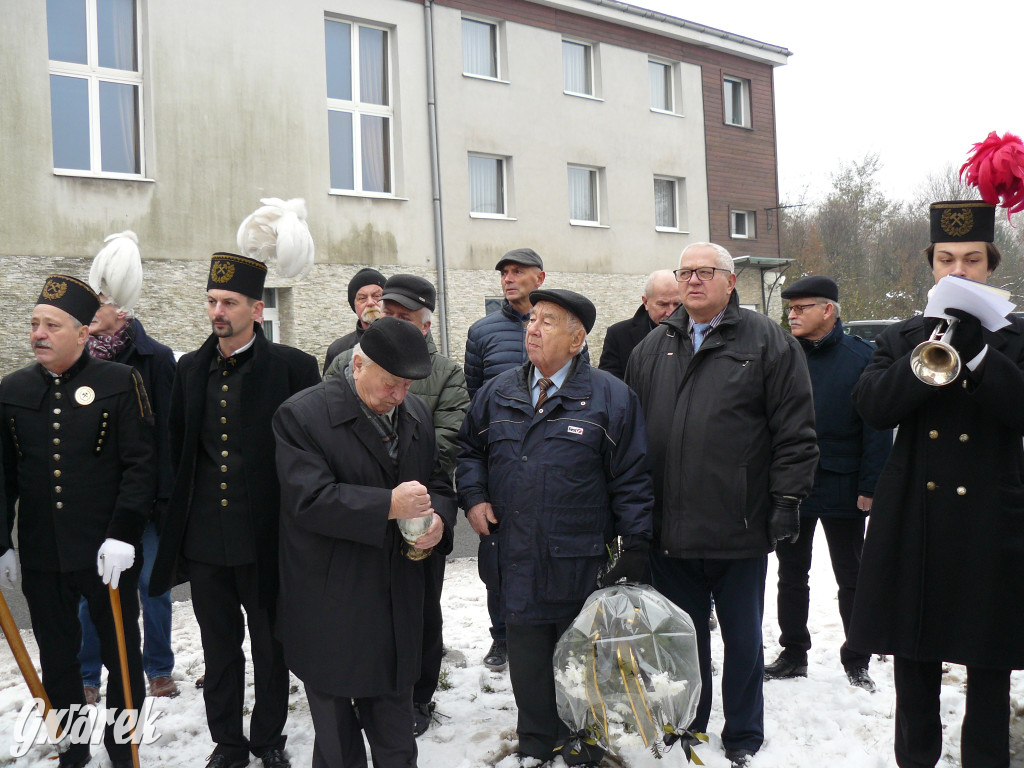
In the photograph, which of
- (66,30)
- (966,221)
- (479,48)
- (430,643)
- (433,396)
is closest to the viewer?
(966,221)

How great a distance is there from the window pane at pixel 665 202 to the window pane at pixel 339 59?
8283 mm

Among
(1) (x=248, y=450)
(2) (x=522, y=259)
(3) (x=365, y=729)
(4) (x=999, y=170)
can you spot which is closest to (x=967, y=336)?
(4) (x=999, y=170)

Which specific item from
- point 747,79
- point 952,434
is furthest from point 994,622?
point 747,79

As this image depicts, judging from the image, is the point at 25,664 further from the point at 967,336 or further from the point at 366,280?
the point at 967,336

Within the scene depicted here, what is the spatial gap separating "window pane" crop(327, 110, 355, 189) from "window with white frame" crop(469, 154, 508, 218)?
8.82 ft

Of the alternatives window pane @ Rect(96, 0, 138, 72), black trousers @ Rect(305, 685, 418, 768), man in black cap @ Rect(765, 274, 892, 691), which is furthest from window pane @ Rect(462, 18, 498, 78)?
black trousers @ Rect(305, 685, 418, 768)

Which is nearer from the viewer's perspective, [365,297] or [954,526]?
[954,526]

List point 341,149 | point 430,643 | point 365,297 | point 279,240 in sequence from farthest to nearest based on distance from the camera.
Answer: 1. point 341,149
2. point 365,297
3. point 430,643
4. point 279,240

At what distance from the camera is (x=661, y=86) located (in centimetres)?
2180

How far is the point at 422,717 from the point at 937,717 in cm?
226

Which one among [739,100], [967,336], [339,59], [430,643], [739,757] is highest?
[739,100]

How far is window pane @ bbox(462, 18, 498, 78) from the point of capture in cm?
1822

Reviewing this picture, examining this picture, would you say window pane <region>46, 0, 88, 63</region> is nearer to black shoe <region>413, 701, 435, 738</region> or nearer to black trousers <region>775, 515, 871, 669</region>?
black shoe <region>413, 701, 435, 738</region>

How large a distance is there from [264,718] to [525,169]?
16.0 metres
